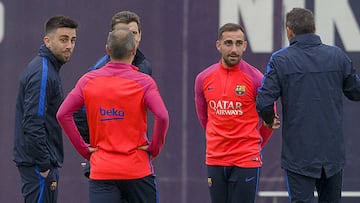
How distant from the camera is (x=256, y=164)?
576 cm

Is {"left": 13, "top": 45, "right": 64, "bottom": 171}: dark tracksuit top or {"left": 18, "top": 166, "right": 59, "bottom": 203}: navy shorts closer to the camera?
{"left": 13, "top": 45, "right": 64, "bottom": 171}: dark tracksuit top

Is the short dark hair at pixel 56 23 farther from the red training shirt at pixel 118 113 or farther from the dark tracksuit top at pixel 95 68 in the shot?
the red training shirt at pixel 118 113

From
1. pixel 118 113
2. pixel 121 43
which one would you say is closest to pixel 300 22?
pixel 121 43

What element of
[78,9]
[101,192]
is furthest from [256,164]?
[78,9]

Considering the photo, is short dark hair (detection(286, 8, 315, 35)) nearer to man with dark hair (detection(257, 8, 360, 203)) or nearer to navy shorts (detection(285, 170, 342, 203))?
man with dark hair (detection(257, 8, 360, 203))

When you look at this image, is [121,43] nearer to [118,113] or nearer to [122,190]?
[118,113]

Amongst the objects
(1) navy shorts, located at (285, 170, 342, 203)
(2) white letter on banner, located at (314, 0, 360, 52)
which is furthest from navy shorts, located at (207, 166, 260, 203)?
(2) white letter on banner, located at (314, 0, 360, 52)

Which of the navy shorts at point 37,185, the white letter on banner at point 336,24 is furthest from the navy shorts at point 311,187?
the white letter on banner at point 336,24

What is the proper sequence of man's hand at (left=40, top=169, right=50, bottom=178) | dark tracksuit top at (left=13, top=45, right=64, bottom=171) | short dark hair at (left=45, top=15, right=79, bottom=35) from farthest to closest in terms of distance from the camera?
short dark hair at (left=45, top=15, right=79, bottom=35)
man's hand at (left=40, top=169, right=50, bottom=178)
dark tracksuit top at (left=13, top=45, right=64, bottom=171)

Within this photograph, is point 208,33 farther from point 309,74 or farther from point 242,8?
point 309,74

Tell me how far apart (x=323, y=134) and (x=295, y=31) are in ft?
2.15

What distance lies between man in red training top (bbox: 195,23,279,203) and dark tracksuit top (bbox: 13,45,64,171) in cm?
104

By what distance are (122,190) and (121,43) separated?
844 mm

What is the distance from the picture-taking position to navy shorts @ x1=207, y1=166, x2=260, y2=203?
5727mm
